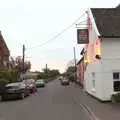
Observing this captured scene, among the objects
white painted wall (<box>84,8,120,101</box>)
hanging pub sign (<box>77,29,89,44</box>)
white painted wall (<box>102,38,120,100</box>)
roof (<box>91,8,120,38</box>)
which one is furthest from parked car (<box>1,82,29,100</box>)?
roof (<box>91,8,120,38</box>)

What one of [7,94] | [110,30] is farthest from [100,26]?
[7,94]

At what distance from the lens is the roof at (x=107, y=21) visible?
87.4 feet

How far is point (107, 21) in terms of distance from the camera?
94.5 feet

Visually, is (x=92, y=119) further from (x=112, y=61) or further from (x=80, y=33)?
(x=80, y=33)

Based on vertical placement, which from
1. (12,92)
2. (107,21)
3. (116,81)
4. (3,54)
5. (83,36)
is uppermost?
(107,21)

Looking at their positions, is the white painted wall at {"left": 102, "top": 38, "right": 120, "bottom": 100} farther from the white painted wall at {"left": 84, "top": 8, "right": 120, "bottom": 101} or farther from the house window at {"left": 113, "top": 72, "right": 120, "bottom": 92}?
the house window at {"left": 113, "top": 72, "right": 120, "bottom": 92}

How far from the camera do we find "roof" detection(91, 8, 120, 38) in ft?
87.4

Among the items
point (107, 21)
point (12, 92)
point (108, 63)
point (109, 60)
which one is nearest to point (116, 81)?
point (108, 63)

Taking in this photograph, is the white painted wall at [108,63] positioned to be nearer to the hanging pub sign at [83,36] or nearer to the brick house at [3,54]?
the hanging pub sign at [83,36]

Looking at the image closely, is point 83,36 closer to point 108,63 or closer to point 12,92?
point 108,63

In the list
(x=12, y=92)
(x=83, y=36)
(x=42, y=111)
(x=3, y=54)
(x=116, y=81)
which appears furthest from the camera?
(x=3, y=54)

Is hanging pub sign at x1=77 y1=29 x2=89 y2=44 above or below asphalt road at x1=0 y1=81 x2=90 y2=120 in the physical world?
above

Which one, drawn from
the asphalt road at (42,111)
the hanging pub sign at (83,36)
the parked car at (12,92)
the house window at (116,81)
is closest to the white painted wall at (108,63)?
the house window at (116,81)

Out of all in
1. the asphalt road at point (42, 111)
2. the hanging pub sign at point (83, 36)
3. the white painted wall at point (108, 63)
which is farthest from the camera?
the hanging pub sign at point (83, 36)
